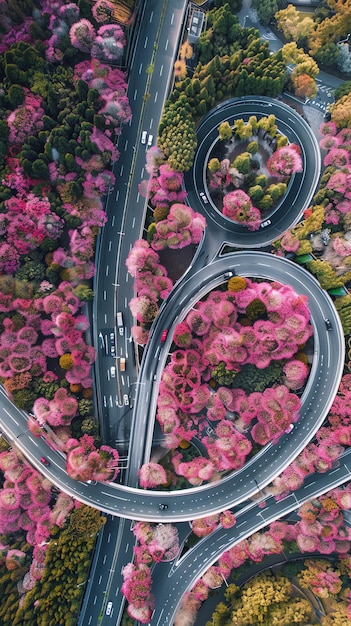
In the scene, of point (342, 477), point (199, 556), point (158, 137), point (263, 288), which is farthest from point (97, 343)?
point (342, 477)

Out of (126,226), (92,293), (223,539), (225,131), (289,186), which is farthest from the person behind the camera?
(289,186)

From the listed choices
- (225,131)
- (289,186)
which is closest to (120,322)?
(225,131)

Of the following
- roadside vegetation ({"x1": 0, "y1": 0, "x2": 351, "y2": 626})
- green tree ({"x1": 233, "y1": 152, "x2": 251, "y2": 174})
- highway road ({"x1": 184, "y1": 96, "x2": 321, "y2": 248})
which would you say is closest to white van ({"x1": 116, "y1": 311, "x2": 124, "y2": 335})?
roadside vegetation ({"x1": 0, "y1": 0, "x2": 351, "y2": 626})

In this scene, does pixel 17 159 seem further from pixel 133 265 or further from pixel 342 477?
pixel 342 477

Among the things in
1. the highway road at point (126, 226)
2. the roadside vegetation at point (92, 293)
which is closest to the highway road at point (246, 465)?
the roadside vegetation at point (92, 293)

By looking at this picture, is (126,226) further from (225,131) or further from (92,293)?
(225,131)

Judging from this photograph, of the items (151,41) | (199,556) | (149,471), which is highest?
(151,41)
